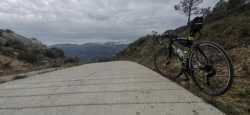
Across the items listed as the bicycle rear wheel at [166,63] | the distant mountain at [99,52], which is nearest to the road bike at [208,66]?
the bicycle rear wheel at [166,63]

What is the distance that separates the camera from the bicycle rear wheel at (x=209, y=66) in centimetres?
335

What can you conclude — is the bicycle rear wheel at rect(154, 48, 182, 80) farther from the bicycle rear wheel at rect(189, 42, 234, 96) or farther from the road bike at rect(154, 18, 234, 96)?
the bicycle rear wheel at rect(189, 42, 234, 96)

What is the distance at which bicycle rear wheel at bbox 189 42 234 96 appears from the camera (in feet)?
11.0

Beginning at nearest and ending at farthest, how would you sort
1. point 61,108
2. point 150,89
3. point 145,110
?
1. point 145,110
2. point 61,108
3. point 150,89

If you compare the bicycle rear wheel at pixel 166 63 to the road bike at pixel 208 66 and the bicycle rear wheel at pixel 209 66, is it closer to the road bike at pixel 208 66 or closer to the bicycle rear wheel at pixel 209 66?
the road bike at pixel 208 66

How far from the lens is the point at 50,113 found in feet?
9.50

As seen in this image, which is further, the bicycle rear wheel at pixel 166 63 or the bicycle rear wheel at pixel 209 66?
the bicycle rear wheel at pixel 166 63

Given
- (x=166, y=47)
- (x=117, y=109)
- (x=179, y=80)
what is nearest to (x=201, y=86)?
(x=179, y=80)

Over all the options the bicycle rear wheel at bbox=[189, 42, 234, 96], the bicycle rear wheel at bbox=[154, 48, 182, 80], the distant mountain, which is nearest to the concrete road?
the bicycle rear wheel at bbox=[189, 42, 234, 96]

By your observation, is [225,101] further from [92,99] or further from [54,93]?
[54,93]

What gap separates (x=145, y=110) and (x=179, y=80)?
2445mm

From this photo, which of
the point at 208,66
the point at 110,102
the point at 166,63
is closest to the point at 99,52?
the point at 166,63

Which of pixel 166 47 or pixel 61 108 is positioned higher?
pixel 166 47

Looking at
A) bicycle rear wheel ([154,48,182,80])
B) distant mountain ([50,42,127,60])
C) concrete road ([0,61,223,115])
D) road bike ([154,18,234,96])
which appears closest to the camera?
concrete road ([0,61,223,115])
